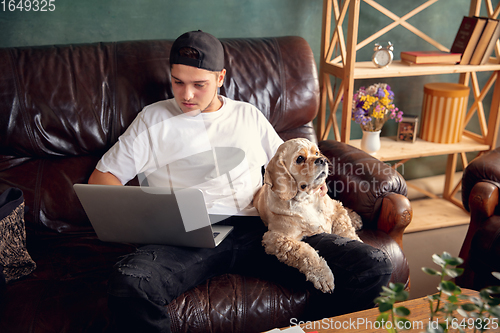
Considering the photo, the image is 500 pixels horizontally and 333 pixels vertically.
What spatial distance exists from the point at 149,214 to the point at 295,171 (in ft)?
1.68

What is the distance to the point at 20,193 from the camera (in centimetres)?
153

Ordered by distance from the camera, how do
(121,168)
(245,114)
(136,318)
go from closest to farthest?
(136,318)
(121,168)
(245,114)

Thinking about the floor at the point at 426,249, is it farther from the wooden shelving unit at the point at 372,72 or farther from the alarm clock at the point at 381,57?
the alarm clock at the point at 381,57

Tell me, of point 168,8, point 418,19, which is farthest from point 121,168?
point 418,19

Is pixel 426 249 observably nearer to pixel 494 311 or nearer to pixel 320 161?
pixel 320 161

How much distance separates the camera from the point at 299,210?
1.43 m

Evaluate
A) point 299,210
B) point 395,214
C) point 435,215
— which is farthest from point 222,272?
point 435,215

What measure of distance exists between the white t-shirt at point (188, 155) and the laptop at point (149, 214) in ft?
1.02

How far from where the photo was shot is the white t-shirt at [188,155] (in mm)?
1604

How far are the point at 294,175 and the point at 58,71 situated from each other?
1163 mm

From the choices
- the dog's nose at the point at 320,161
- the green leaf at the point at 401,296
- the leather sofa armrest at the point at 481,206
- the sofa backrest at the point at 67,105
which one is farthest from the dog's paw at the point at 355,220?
the green leaf at the point at 401,296

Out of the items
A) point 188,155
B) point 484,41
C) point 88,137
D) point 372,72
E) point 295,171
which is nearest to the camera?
point 295,171

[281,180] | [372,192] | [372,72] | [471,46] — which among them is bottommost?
[372,192]

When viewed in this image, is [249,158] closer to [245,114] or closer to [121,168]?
[245,114]
